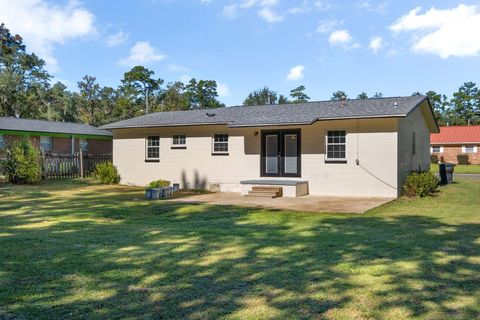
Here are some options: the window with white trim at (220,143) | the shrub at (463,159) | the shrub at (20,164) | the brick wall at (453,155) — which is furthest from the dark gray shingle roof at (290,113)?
the brick wall at (453,155)

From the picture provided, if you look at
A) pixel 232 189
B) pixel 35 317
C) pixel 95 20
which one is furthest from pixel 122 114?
pixel 35 317

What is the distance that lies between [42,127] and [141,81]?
28.8 m

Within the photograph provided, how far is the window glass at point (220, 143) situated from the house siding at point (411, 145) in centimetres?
730

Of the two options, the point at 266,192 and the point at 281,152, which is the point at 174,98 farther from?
the point at 266,192

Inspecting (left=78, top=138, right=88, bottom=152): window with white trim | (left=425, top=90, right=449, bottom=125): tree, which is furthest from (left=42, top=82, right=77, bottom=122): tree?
(left=425, top=90, right=449, bottom=125): tree

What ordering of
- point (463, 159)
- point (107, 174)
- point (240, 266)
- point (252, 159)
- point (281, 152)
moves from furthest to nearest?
point (463, 159) < point (107, 174) < point (252, 159) < point (281, 152) < point (240, 266)

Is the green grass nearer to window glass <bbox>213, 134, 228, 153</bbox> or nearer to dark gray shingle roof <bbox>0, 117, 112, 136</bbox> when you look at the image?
window glass <bbox>213, 134, 228, 153</bbox>

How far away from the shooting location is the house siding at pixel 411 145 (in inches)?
611

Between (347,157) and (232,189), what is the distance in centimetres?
503

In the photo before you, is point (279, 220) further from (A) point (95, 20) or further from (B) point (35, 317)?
(A) point (95, 20)

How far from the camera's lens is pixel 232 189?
17.5 meters

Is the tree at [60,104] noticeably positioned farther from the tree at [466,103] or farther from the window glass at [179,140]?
the tree at [466,103]

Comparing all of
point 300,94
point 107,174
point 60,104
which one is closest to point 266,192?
point 107,174

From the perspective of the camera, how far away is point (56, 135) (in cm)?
2936
